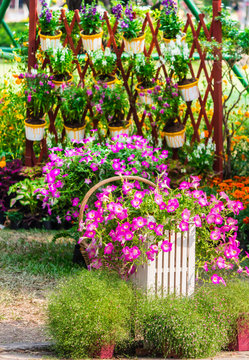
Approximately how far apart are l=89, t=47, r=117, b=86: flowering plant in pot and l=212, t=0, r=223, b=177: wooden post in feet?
2.91

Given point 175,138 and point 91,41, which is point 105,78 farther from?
point 175,138

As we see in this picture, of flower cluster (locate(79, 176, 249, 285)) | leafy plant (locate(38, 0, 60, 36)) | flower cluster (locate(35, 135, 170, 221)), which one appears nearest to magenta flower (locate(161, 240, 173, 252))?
flower cluster (locate(79, 176, 249, 285))

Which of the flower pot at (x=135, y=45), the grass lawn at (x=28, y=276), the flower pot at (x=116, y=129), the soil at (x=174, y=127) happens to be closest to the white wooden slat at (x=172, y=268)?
the grass lawn at (x=28, y=276)

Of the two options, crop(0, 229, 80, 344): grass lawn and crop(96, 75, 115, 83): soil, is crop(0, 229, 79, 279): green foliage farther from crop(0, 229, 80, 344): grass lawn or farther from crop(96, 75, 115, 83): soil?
crop(96, 75, 115, 83): soil

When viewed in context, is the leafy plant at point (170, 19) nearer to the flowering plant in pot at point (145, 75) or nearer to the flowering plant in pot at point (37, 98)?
the flowering plant in pot at point (145, 75)

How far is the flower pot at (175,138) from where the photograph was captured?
4.91 m

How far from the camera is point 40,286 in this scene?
11.7 feet

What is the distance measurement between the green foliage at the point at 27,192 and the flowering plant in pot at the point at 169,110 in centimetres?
117

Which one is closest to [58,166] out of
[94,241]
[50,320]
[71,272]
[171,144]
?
[71,272]

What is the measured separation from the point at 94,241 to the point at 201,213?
535 millimetres

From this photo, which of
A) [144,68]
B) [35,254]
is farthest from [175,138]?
[35,254]

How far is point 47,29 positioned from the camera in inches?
187

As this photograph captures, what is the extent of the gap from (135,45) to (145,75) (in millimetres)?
270

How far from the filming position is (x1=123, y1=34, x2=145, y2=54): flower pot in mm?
4695
